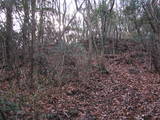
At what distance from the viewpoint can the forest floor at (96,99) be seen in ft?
22.9

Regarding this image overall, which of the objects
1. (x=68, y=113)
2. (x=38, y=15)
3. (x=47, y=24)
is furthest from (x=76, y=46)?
(x=68, y=113)

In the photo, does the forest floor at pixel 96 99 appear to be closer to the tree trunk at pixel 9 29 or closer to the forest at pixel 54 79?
the forest at pixel 54 79

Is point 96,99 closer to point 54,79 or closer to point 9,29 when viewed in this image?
point 54,79

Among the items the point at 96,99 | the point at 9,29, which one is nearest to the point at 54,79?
the point at 96,99

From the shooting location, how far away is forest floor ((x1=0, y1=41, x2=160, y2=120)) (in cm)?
698

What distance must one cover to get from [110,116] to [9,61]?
358 centimetres

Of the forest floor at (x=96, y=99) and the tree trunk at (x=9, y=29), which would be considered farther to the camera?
the tree trunk at (x=9, y=29)

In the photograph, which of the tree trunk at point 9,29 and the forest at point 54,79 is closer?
the forest at point 54,79

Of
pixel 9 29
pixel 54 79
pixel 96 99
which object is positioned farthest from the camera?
pixel 54 79

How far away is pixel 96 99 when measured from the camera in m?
9.05

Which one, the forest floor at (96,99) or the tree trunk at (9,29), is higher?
the tree trunk at (9,29)

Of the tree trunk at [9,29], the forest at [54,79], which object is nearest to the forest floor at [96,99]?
the forest at [54,79]

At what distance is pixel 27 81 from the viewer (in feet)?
26.0

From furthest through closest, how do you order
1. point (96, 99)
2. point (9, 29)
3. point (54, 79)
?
point (54, 79), point (96, 99), point (9, 29)
